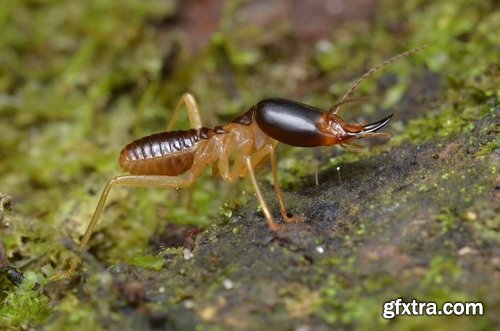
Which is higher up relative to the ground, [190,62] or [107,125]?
[190,62]

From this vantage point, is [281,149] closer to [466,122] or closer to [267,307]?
[466,122]

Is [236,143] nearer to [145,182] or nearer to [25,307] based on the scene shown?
[145,182]

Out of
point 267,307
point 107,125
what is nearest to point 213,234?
point 267,307

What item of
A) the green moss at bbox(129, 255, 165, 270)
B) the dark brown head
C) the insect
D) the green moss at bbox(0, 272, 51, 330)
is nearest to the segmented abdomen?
the insect

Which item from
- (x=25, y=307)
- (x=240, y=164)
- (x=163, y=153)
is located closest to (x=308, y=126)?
(x=240, y=164)

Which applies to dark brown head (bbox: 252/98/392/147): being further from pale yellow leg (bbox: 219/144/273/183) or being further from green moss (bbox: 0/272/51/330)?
green moss (bbox: 0/272/51/330)

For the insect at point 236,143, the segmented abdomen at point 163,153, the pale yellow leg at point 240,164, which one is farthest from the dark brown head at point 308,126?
the segmented abdomen at point 163,153

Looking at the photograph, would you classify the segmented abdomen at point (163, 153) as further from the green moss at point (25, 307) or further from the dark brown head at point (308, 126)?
the green moss at point (25, 307)
